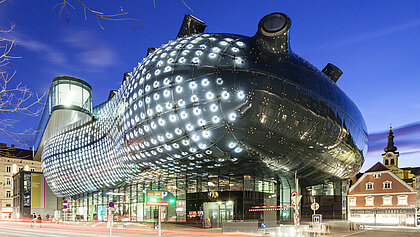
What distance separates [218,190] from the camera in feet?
118

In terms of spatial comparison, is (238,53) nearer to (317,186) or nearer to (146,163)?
(146,163)

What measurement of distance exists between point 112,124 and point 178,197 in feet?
39.4

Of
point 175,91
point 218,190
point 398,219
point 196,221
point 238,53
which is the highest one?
point 238,53

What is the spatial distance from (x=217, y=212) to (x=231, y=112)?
14641 mm

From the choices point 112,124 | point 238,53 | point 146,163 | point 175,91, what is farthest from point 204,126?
point 112,124

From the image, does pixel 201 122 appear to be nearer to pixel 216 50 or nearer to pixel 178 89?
pixel 178 89

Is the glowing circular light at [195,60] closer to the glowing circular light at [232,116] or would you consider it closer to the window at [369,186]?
the glowing circular light at [232,116]

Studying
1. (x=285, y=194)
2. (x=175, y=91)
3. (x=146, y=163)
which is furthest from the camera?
(x=285, y=194)

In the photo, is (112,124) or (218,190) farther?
(112,124)

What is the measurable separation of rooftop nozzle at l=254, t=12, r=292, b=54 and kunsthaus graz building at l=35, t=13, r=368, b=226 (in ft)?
0.28

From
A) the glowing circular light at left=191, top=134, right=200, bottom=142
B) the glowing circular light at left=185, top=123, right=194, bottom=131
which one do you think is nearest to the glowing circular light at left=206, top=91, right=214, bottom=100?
the glowing circular light at left=185, top=123, right=194, bottom=131

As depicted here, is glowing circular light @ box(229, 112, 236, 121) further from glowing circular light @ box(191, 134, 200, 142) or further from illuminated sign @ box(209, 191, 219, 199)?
illuminated sign @ box(209, 191, 219, 199)

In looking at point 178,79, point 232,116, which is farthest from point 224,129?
point 178,79

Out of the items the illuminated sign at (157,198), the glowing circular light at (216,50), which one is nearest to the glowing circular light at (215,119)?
the glowing circular light at (216,50)
